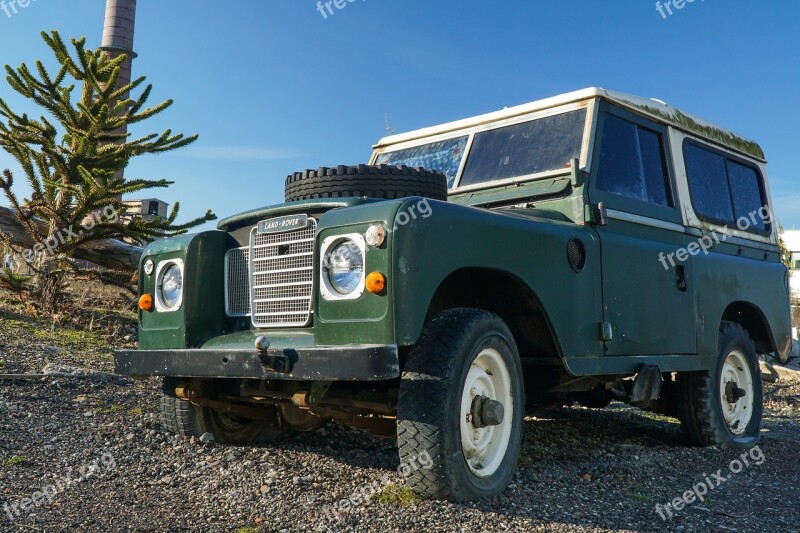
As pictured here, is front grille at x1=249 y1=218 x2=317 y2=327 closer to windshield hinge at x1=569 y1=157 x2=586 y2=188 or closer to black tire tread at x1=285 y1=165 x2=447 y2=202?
black tire tread at x1=285 y1=165 x2=447 y2=202

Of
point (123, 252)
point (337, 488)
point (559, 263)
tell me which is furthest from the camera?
point (123, 252)

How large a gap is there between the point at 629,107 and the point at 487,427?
A: 105 inches

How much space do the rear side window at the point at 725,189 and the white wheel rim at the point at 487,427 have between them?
9.08 ft

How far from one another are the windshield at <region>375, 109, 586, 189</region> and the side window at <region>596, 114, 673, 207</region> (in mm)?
229

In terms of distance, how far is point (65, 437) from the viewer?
4.64m

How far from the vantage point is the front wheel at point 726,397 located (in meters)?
5.53

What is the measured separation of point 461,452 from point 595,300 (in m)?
1.52

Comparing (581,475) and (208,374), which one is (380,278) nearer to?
(208,374)

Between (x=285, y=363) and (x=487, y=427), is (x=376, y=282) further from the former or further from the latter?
(x=487, y=427)

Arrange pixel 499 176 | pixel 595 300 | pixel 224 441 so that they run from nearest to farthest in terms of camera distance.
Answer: pixel 595 300, pixel 224 441, pixel 499 176

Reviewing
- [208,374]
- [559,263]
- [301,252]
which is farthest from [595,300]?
[208,374]

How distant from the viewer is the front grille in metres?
3.86

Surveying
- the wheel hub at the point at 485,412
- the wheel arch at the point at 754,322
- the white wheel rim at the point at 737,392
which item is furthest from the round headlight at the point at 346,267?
the wheel arch at the point at 754,322

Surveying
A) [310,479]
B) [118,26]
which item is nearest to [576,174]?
[310,479]
